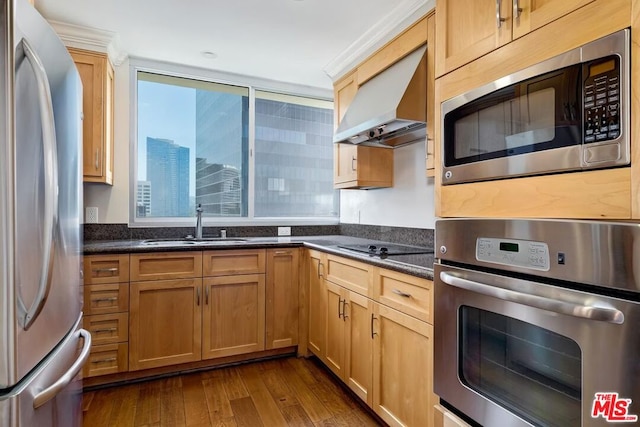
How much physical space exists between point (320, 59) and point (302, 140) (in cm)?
91

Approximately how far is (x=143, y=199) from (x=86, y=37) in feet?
4.09

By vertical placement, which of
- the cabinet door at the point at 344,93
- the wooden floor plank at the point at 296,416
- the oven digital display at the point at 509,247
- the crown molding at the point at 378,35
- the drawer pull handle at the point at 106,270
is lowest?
the wooden floor plank at the point at 296,416

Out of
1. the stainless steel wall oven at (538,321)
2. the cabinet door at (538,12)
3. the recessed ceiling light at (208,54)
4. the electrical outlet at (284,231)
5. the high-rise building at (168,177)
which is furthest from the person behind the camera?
the electrical outlet at (284,231)

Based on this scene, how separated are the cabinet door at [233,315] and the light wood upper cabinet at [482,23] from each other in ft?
6.45

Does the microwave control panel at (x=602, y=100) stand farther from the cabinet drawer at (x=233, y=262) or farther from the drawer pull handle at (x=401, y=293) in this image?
the cabinet drawer at (x=233, y=262)

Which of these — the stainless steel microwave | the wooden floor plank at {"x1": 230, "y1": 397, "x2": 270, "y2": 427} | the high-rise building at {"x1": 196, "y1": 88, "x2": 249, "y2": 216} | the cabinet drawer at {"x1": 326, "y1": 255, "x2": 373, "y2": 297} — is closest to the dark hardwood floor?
the wooden floor plank at {"x1": 230, "y1": 397, "x2": 270, "y2": 427}

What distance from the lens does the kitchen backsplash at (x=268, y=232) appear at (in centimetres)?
259

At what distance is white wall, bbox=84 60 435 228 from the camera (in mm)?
2518

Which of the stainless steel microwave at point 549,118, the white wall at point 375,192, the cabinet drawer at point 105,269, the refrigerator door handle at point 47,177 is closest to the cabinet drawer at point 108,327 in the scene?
the cabinet drawer at point 105,269

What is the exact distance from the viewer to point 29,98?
0.93m

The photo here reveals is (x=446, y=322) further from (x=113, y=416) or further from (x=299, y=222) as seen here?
(x=299, y=222)

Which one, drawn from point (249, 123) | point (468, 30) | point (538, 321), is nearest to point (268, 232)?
point (249, 123)

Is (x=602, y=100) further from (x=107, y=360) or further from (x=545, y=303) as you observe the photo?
(x=107, y=360)

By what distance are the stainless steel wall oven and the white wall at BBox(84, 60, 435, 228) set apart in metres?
1.22
